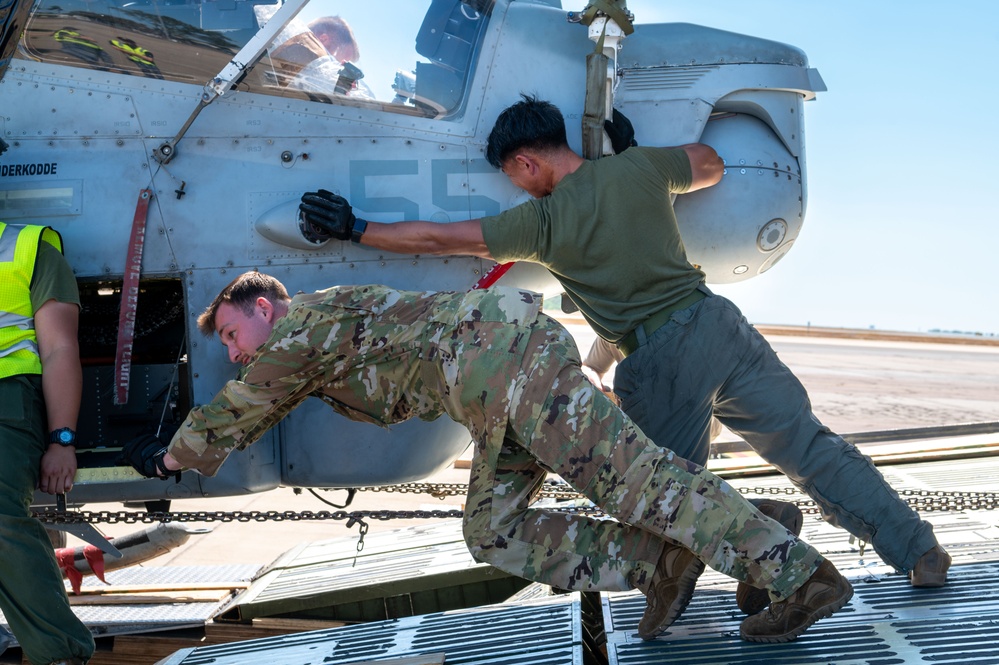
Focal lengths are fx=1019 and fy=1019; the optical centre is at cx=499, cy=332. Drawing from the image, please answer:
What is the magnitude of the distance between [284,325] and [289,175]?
90 cm

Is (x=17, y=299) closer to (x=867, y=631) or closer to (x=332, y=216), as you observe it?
(x=332, y=216)

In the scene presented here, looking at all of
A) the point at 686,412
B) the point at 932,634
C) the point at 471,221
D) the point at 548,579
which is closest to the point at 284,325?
the point at 471,221

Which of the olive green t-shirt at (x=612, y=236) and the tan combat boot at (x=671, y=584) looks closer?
the tan combat boot at (x=671, y=584)

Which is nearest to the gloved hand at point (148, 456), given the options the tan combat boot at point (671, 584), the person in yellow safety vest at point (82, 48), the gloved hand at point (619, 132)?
the person in yellow safety vest at point (82, 48)

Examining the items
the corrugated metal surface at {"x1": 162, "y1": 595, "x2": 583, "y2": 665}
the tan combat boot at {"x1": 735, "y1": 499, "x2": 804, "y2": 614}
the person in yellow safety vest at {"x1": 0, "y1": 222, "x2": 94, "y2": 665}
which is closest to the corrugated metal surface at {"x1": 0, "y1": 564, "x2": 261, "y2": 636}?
the corrugated metal surface at {"x1": 162, "y1": 595, "x2": 583, "y2": 665}

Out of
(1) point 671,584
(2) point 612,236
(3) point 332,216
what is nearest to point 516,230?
(2) point 612,236

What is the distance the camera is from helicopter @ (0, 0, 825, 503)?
396cm

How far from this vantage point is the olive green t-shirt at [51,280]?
3.65 meters

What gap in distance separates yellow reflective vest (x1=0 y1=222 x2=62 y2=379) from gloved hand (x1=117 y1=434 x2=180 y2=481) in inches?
17.0

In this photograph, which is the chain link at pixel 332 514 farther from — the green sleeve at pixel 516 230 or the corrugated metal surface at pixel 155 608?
the green sleeve at pixel 516 230

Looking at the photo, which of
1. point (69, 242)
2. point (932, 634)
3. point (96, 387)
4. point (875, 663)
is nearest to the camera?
point (875, 663)

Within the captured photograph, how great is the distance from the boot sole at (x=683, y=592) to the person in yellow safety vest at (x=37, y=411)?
2.01 meters

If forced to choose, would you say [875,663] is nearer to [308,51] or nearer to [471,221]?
[471,221]

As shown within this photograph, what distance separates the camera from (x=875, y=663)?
3.14 metres
